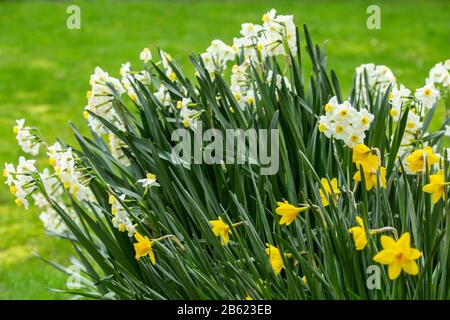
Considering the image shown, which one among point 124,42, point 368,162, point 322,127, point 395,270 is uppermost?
point 124,42

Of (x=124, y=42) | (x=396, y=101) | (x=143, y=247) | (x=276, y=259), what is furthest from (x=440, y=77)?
(x=124, y=42)

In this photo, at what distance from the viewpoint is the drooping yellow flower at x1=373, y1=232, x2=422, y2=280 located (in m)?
1.77

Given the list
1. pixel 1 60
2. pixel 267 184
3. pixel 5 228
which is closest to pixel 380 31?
pixel 1 60

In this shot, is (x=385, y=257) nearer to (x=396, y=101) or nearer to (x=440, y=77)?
(x=396, y=101)

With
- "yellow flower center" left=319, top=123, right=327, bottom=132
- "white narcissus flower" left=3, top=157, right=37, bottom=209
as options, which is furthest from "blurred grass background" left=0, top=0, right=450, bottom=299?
"yellow flower center" left=319, top=123, right=327, bottom=132

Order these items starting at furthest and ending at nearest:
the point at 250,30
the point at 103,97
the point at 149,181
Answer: the point at 250,30, the point at 103,97, the point at 149,181

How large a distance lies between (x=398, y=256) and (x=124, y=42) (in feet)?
27.2

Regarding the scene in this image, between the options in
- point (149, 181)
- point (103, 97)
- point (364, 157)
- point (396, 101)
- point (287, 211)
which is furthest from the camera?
point (103, 97)

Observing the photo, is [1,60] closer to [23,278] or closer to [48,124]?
[48,124]

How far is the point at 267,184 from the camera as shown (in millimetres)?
2453

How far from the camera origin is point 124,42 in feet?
31.9

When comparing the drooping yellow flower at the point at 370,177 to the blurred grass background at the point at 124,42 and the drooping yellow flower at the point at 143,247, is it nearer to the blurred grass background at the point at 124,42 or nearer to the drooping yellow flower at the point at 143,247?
the drooping yellow flower at the point at 143,247

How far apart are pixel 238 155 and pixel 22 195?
755mm

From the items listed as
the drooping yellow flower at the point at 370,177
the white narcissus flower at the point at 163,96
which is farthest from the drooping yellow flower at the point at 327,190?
the white narcissus flower at the point at 163,96
